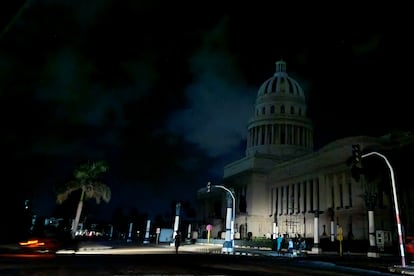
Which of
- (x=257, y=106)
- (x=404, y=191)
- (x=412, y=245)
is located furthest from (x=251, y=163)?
(x=412, y=245)

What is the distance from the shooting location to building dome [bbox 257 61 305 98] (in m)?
110

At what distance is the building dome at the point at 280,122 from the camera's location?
102 m

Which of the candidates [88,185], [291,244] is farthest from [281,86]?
[291,244]

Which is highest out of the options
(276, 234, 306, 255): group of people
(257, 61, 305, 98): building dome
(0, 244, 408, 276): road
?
(257, 61, 305, 98): building dome

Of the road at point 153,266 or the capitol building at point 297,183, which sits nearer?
the road at point 153,266

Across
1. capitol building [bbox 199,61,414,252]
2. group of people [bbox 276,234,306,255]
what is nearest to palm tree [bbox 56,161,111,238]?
capitol building [bbox 199,61,414,252]

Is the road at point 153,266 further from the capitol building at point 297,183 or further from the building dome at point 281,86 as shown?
the building dome at point 281,86

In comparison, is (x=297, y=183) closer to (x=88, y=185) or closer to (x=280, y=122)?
(x=280, y=122)

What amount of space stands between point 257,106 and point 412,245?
8752 cm

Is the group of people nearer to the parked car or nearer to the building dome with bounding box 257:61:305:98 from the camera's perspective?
the parked car

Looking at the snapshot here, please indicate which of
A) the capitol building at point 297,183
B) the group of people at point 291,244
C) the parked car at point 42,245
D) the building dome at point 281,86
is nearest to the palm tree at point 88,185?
the capitol building at point 297,183

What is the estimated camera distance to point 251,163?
88.1 meters

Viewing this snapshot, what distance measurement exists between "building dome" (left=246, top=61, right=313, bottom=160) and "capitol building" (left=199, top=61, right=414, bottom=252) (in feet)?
0.81

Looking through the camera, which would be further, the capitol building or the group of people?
the capitol building
